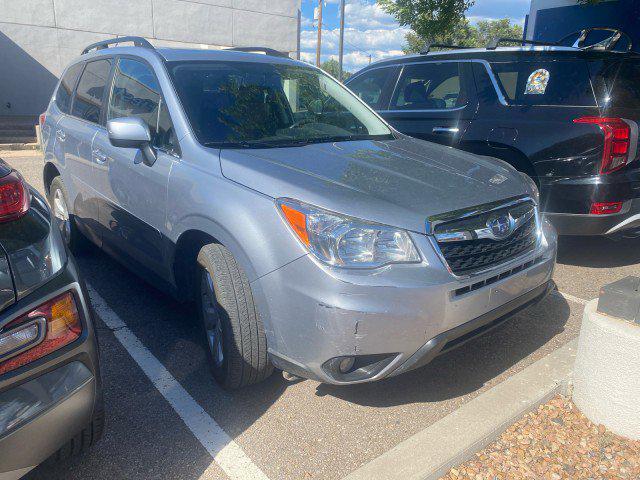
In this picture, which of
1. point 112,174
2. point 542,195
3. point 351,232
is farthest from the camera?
point 542,195

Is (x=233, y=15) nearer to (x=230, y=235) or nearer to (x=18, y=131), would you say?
(x=18, y=131)

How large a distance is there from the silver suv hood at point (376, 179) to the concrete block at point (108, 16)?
16.1 meters

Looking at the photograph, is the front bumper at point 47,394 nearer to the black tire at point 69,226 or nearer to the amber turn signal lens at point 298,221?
the amber turn signal lens at point 298,221

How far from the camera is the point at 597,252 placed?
5.31 metres

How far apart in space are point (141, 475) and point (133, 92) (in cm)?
248

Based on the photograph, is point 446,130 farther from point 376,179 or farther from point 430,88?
point 376,179

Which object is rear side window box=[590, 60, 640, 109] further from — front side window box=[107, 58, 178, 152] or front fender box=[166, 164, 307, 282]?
front side window box=[107, 58, 178, 152]

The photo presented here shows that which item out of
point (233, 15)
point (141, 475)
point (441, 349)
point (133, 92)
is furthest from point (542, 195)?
point (233, 15)

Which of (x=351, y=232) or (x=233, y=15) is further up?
(x=233, y=15)

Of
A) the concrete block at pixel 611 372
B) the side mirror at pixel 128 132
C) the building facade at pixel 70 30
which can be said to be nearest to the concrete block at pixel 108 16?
the building facade at pixel 70 30

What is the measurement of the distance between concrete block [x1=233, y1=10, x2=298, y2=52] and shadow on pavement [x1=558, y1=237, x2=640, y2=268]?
16.2 m

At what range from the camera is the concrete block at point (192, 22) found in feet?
57.5

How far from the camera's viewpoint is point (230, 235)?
2531 mm

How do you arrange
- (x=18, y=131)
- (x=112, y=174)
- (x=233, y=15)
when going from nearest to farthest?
(x=112, y=174)
(x=18, y=131)
(x=233, y=15)
